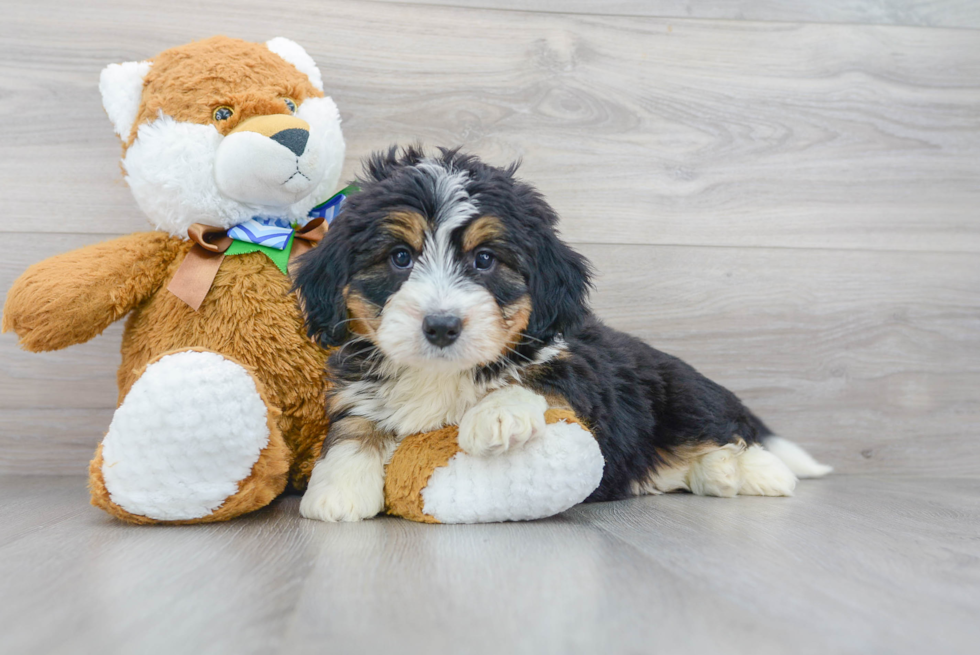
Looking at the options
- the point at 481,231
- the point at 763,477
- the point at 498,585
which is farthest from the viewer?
the point at 763,477

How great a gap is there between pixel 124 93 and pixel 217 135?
0.29 meters

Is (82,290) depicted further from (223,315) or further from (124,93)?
(124,93)

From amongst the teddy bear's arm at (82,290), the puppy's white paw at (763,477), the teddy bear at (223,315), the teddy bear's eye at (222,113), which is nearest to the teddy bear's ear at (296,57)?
the teddy bear at (223,315)

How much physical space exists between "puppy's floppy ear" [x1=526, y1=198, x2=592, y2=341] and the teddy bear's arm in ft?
3.15

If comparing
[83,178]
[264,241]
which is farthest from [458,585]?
[83,178]

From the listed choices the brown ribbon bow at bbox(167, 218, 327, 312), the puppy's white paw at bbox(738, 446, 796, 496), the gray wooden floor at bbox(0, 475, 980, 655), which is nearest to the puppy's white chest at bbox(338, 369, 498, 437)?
the gray wooden floor at bbox(0, 475, 980, 655)

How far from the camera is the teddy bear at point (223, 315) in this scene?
149 cm

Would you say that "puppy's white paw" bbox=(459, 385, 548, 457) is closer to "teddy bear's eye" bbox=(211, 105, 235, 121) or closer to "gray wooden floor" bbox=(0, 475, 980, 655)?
"gray wooden floor" bbox=(0, 475, 980, 655)

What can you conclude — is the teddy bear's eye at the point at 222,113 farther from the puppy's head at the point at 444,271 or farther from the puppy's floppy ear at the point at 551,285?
the puppy's floppy ear at the point at 551,285

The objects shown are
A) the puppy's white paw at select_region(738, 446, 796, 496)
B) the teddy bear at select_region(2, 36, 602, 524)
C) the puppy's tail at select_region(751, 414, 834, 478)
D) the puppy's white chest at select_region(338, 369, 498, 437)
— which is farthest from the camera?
Answer: the puppy's tail at select_region(751, 414, 834, 478)

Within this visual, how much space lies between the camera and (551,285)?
159 centimetres

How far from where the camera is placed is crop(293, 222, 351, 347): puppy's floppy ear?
1550mm

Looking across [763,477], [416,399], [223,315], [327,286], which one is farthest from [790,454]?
[223,315]

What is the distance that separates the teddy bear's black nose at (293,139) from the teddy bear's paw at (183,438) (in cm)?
54
